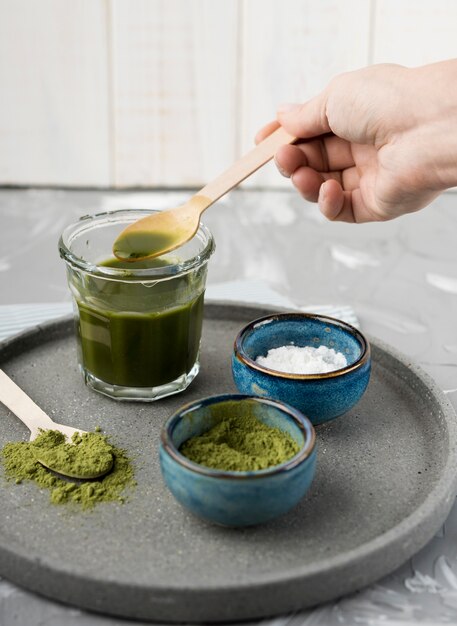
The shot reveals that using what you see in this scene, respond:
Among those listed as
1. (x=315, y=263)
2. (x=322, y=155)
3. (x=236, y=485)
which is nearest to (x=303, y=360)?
(x=236, y=485)

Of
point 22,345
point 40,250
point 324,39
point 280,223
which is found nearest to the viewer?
point 22,345

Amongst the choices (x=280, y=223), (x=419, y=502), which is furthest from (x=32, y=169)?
(x=419, y=502)

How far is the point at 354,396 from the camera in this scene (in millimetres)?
1063

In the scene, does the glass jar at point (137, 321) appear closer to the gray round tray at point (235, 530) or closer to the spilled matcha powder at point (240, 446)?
the gray round tray at point (235, 530)

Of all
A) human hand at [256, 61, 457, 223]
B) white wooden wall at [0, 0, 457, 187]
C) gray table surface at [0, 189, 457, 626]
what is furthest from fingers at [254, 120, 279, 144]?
white wooden wall at [0, 0, 457, 187]

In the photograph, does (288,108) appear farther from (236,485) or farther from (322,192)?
(236,485)

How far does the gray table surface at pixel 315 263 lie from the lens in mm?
1484

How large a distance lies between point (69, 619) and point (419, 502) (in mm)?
410

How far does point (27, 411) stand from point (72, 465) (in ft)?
0.50

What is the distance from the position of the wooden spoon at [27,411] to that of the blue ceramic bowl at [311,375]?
0.70ft

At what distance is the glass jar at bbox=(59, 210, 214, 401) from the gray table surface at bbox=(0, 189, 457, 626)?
1.37 ft

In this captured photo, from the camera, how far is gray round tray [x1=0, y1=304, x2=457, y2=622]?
0.81 meters

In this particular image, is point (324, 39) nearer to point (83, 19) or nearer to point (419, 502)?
point (83, 19)

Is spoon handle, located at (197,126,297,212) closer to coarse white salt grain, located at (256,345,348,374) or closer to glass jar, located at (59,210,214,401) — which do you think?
glass jar, located at (59,210,214,401)
